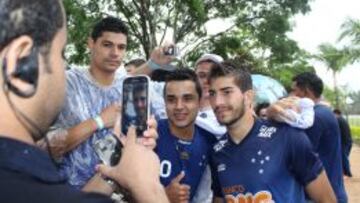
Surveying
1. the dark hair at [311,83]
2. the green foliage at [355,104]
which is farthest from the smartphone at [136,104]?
the green foliage at [355,104]

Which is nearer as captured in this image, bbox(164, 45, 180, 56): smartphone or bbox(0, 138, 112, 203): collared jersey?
bbox(0, 138, 112, 203): collared jersey

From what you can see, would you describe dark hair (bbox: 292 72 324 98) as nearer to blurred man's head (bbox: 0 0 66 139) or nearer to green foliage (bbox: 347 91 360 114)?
blurred man's head (bbox: 0 0 66 139)

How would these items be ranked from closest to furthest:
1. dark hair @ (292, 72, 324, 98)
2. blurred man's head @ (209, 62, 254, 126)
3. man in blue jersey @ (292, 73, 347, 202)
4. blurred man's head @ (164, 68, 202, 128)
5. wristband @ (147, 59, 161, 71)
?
blurred man's head @ (209, 62, 254, 126) < blurred man's head @ (164, 68, 202, 128) < wristband @ (147, 59, 161, 71) < man in blue jersey @ (292, 73, 347, 202) < dark hair @ (292, 72, 324, 98)

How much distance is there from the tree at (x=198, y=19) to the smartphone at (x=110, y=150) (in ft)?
52.1

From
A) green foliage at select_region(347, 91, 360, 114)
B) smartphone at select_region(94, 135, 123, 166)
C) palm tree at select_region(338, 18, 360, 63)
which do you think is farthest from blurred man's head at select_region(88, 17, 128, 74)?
green foliage at select_region(347, 91, 360, 114)

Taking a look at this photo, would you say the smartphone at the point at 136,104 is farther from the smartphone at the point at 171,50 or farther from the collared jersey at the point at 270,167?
the smartphone at the point at 171,50

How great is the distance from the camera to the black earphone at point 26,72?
3.90 ft

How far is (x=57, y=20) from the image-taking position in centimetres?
122

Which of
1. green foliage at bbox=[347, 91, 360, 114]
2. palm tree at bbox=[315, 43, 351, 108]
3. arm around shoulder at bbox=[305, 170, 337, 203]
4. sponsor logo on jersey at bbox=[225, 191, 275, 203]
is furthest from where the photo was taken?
green foliage at bbox=[347, 91, 360, 114]

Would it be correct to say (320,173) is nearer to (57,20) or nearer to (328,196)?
(328,196)

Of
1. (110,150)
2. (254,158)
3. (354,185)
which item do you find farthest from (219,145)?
(354,185)

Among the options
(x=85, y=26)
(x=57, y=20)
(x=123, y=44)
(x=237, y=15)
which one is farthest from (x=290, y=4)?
(x=57, y=20)

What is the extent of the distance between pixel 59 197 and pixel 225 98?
2204 mm

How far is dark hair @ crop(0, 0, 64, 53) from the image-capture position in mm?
1167
